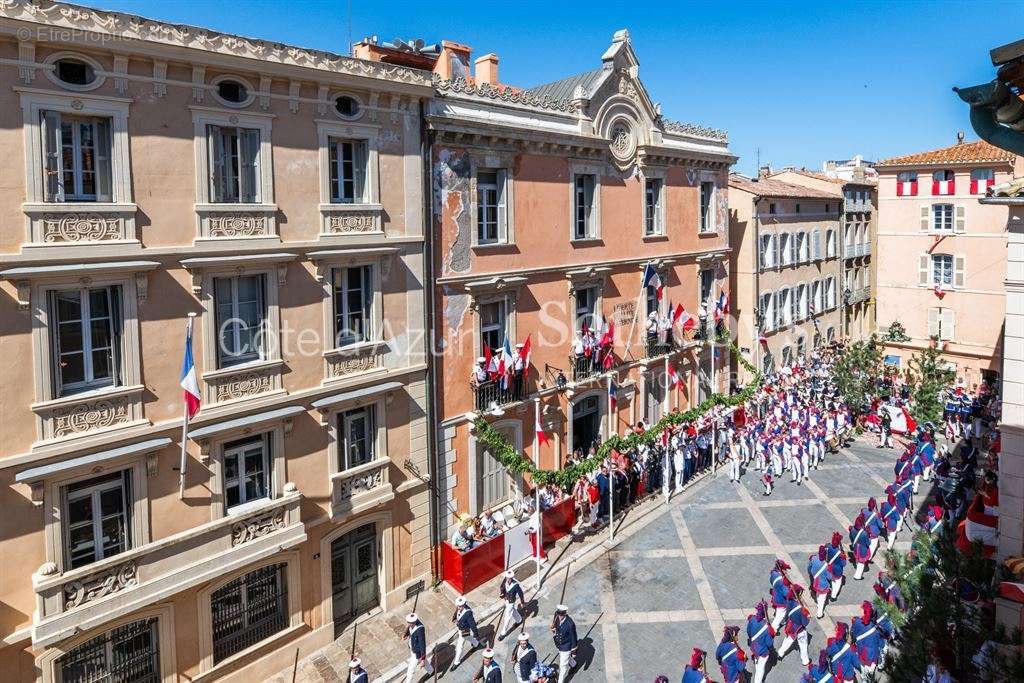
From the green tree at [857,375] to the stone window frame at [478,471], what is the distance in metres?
17.6

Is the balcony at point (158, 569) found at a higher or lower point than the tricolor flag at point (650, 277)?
lower

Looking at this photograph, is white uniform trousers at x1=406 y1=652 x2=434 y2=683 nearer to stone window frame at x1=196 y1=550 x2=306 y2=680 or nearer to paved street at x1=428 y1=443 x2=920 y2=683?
paved street at x1=428 y1=443 x2=920 y2=683

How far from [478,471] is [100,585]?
9.92m

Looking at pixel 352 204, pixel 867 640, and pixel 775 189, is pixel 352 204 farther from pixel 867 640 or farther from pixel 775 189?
pixel 775 189

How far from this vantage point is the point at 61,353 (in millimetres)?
12133

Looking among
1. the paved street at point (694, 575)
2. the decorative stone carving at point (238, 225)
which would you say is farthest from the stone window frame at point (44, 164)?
the paved street at point (694, 575)

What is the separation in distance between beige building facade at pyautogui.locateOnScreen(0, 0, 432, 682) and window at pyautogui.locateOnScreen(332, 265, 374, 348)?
8 cm

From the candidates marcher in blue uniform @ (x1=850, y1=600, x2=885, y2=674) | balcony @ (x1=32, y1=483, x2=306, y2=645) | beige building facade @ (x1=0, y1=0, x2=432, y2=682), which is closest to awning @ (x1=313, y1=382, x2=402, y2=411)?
beige building facade @ (x1=0, y1=0, x2=432, y2=682)

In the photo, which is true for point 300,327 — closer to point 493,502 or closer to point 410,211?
point 410,211

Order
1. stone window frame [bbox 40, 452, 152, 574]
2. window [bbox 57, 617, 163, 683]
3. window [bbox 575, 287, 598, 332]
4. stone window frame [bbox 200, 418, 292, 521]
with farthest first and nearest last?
window [bbox 575, 287, 598, 332]
stone window frame [bbox 200, 418, 292, 521]
window [bbox 57, 617, 163, 683]
stone window frame [bbox 40, 452, 152, 574]

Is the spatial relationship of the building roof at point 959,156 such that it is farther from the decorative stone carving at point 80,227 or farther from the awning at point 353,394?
the decorative stone carving at point 80,227

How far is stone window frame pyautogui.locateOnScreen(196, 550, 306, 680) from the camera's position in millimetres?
14062

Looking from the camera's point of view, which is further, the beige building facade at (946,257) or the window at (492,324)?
the beige building facade at (946,257)

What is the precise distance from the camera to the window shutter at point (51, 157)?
11633mm
